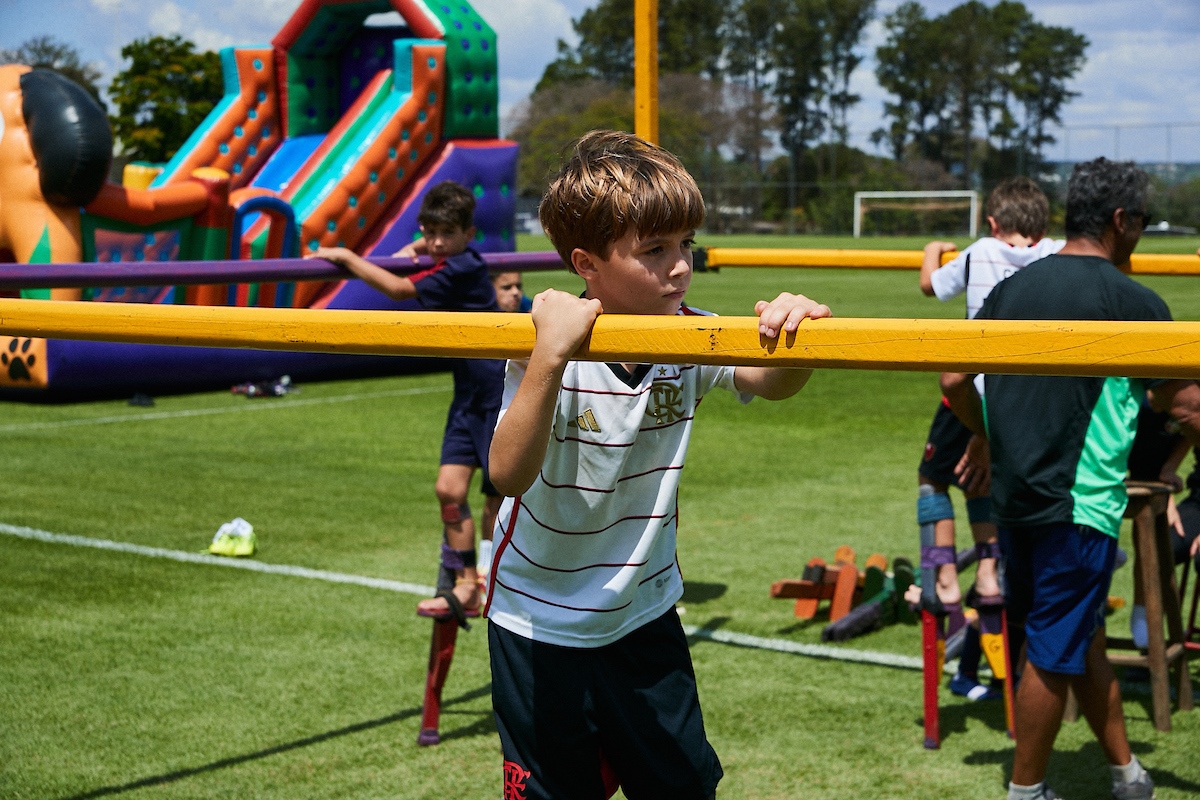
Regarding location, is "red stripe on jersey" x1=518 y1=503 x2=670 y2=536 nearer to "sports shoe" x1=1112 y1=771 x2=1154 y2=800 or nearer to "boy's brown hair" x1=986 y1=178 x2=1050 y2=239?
"sports shoe" x1=1112 y1=771 x2=1154 y2=800

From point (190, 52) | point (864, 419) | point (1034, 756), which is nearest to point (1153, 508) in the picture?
point (1034, 756)

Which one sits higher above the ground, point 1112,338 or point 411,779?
point 1112,338

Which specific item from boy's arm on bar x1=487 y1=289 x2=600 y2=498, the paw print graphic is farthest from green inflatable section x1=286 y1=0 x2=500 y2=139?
boy's arm on bar x1=487 y1=289 x2=600 y2=498

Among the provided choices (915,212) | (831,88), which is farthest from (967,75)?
(915,212)

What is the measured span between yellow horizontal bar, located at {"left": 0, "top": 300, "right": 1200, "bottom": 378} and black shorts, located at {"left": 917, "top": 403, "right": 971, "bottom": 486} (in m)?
3.49

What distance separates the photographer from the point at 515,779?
8.24 ft

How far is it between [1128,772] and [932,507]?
1.66 metres

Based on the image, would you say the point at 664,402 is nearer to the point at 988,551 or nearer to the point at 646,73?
the point at 646,73

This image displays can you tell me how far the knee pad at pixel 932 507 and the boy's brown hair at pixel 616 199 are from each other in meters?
3.24

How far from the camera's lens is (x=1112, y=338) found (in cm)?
184

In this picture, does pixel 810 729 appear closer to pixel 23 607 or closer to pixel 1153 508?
pixel 1153 508

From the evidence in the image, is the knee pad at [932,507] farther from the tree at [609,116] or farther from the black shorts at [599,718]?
the tree at [609,116]

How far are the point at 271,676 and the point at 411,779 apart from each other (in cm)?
112

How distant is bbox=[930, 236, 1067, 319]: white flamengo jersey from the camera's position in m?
5.20
